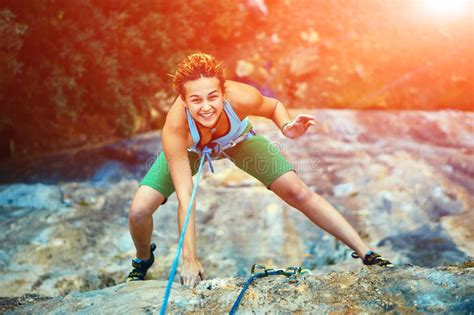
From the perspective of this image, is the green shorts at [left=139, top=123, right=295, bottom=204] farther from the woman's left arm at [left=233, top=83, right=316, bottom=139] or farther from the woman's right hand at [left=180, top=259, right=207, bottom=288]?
the woman's right hand at [left=180, top=259, right=207, bottom=288]

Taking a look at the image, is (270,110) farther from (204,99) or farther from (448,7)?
(448,7)

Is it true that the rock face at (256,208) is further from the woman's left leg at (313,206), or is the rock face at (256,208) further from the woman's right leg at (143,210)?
the woman's left leg at (313,206)

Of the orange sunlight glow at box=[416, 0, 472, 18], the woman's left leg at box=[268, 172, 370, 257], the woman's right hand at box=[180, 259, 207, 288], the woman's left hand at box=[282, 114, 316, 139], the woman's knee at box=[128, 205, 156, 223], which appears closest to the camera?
the woman's right hand at box=[180, 259, 207, 288]

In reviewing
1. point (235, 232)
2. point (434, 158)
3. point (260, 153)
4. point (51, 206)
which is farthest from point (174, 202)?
point (434, 158)

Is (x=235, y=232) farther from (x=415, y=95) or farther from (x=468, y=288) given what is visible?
(x=415, y=95)

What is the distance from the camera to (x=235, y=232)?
4.58 meters

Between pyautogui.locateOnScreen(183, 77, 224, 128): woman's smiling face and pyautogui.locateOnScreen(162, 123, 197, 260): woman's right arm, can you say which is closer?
pyautogui.locateOnScreen(183, 77, 224, 128): woman's smiling face

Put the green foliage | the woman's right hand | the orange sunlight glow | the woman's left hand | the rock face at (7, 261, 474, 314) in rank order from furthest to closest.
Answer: the orange sunlight glow < the green foliage < the woman's left hand < the woman's right hand < the rock face at (7, 261, 474, 314)

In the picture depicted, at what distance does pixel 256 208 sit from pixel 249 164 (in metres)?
1.95

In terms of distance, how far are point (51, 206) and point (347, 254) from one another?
310 cm

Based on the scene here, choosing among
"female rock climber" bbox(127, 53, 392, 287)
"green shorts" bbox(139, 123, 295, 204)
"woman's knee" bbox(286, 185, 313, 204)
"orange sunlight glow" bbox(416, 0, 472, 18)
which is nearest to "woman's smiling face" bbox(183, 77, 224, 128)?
"female rock climber" bbox(127, 53, 392, 287)

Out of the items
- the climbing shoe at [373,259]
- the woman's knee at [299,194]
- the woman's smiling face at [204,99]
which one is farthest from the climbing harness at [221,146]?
the climbing shoe at [373,259]

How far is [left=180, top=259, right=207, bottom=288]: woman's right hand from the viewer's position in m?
2.32

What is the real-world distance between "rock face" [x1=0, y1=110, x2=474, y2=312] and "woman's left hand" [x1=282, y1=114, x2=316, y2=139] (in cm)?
120
